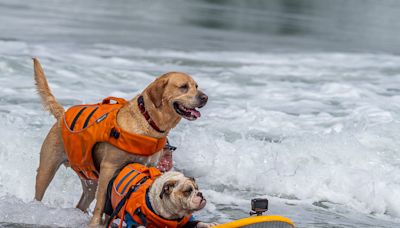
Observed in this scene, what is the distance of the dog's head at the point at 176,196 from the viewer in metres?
5.11

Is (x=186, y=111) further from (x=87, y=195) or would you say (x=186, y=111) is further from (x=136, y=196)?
(x=87, y=195)

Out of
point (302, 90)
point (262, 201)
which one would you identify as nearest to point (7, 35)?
point (302, 90)

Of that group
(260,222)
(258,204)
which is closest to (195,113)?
(258,204)

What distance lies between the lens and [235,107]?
12555 millimetres

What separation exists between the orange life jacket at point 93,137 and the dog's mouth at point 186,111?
0.30 meters

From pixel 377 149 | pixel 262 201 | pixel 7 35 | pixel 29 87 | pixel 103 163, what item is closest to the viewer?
pixel 262 201

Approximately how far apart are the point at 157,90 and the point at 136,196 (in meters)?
0.92

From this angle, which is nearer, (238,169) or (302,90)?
(238,169)

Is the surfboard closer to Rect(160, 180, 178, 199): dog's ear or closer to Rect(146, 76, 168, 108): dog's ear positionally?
Rect(160, 180, 178, 199): dog's ear

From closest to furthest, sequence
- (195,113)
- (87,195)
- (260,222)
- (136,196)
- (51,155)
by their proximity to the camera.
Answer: (260,222)
(136,196)
(195,113)
(51,155)
(87,195)

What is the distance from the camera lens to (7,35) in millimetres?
17969

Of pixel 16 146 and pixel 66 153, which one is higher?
pixel 66 153

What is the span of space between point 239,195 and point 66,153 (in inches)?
87.9

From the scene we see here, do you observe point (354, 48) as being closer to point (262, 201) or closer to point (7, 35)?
point (7, 35)
